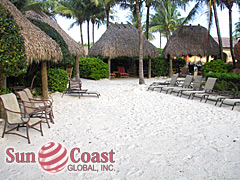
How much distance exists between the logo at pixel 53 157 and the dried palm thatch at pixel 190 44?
54.6 feet

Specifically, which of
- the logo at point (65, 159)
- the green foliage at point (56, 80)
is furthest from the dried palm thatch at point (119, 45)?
the logo at point (65, 159)

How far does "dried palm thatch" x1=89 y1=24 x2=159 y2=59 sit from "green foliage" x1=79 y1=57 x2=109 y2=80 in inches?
30.0

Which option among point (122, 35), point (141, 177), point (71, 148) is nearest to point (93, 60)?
point (122, 35)

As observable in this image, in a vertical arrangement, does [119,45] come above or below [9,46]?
above

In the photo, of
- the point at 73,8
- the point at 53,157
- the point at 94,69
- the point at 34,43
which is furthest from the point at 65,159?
the point at 73,8

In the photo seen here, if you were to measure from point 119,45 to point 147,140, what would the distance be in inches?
566

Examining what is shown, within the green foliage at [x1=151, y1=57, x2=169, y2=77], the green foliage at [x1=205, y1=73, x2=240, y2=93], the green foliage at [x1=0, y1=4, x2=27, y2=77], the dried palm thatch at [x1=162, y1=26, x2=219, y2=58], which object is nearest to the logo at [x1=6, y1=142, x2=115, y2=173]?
the green foliage at [x1=0, y1=4, x2=27, y2=77]

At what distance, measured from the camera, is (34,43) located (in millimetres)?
6555

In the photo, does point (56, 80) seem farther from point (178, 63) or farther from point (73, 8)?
point (73, 8)

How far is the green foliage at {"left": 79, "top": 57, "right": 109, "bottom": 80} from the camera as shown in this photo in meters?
17.2

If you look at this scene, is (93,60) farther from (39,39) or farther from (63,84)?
(39,39)

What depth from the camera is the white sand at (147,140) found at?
3203 millimetres

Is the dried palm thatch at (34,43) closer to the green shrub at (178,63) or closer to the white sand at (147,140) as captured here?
the white sand at (147,140)

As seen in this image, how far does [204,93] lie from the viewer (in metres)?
9.20
